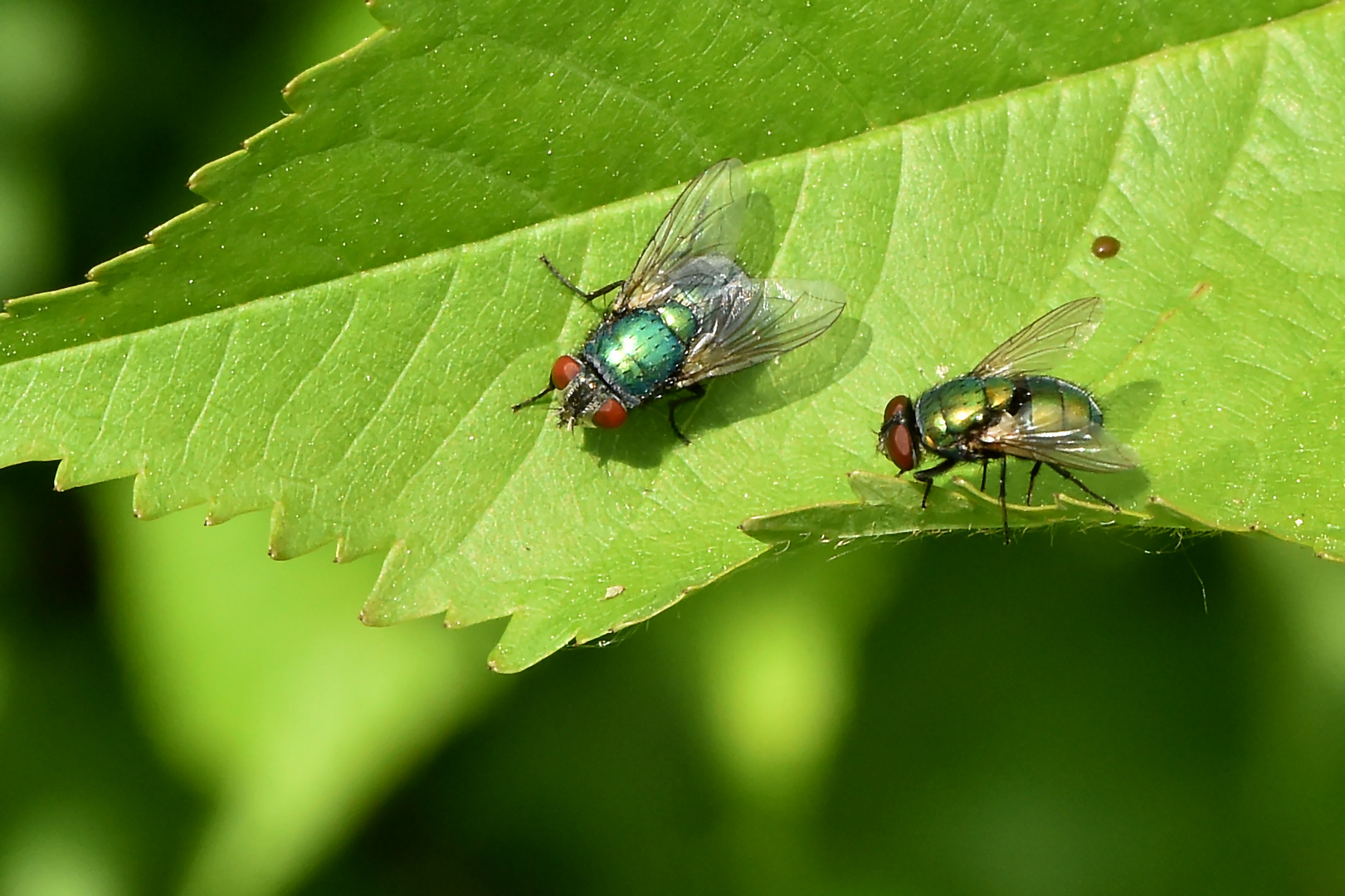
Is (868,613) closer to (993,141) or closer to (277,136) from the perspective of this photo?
(993,141)

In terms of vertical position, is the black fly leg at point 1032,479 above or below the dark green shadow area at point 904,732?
above

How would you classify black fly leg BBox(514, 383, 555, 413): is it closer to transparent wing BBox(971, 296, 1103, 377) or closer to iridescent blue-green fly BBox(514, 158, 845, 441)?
iridescent blue-green fly BBox(514, 158, 845, 441)

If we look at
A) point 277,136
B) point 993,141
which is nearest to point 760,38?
point 993,141

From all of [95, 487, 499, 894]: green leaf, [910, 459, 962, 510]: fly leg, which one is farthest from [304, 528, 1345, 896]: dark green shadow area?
[910, 459, 962, 510]: fly leg

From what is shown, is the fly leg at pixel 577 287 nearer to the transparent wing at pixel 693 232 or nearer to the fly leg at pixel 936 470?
the transparent wing at pixel 693 232

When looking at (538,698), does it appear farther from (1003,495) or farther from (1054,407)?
(1054,407)

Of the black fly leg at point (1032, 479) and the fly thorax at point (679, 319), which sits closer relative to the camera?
the black fly leg at point (1032, 479)

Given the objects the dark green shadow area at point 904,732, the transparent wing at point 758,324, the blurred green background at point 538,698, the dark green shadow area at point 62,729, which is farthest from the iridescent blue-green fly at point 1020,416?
the dark green shadow area at point 62,729
